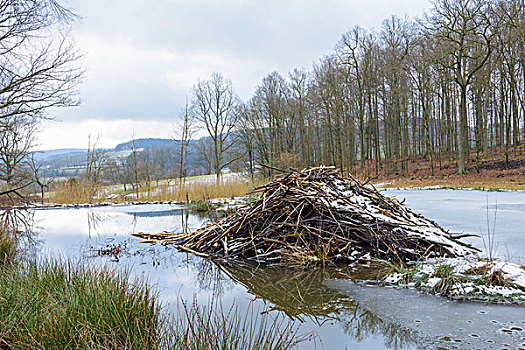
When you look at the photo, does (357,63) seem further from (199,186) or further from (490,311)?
(490,311)

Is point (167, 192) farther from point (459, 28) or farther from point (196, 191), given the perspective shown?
point (459, 28)

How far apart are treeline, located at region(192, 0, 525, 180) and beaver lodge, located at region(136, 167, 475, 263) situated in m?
17.3

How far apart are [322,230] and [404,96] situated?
25.7m

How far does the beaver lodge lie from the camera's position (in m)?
4.34

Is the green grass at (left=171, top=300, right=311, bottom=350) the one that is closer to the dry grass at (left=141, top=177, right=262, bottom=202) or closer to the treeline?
the dry grass at (left=141, top=177, right=262, bottom=202)

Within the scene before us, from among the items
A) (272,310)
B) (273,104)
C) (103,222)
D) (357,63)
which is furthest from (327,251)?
(273,104)

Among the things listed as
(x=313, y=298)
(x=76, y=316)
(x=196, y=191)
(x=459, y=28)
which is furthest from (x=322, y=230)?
(x=459, y=28)

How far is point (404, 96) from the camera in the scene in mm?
27047

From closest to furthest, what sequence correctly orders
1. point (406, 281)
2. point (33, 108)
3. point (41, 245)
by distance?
point (406, 281), point (41, 245), point (33, 108)

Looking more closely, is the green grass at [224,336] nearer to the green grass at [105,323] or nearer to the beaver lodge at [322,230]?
the green grass at [105,323]

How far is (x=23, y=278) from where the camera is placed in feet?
9.98

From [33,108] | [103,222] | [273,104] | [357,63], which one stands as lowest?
[103,222]

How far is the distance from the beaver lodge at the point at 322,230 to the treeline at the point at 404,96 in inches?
680

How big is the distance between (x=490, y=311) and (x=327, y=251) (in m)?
1.93
